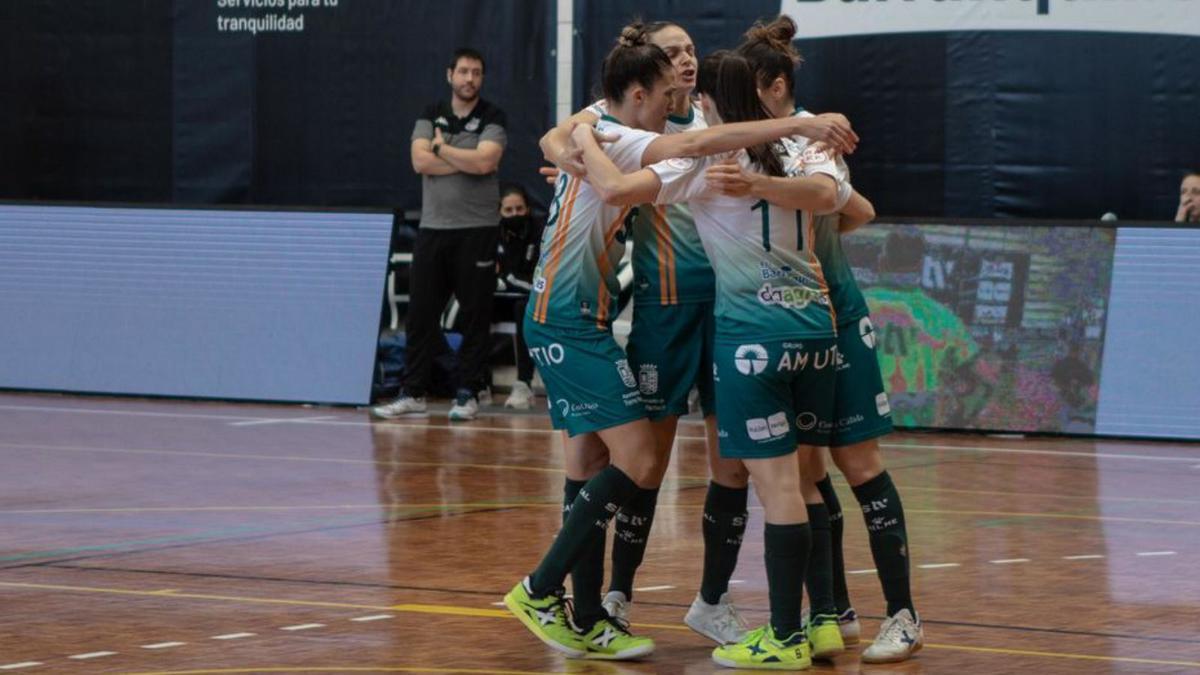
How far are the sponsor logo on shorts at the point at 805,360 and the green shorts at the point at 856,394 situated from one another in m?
0.17

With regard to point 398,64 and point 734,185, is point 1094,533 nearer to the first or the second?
point 734,185

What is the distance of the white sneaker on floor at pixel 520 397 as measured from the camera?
14617 mm

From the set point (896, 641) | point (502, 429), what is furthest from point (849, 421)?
point (502, 429)

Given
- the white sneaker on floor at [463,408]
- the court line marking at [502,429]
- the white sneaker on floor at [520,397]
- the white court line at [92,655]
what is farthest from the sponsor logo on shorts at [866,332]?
the white sneaker on floor at [520,397]

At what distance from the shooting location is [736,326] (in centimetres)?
635

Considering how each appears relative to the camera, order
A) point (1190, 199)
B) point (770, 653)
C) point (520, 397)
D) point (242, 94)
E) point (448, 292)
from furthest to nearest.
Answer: point (242, 94) < point (520, 397) < point (448, 292) < point (1190, 199) < point (770, 653)

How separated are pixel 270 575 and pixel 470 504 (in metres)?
2.11

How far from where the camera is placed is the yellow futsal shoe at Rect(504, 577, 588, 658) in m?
6.57

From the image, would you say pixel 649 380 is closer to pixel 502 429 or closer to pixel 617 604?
pixel 617 604

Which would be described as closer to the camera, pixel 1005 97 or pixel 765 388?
pixel 765 388

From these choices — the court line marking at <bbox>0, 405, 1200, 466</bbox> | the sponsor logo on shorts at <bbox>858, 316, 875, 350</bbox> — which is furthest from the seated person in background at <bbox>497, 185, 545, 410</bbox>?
the sponsor logo on shorts at <bbox>858, 316, 875, 350</bbox>

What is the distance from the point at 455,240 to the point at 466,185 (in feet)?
1.19

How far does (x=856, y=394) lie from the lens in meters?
6.60

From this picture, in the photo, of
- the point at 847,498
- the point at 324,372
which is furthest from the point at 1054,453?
the point at 324,372
